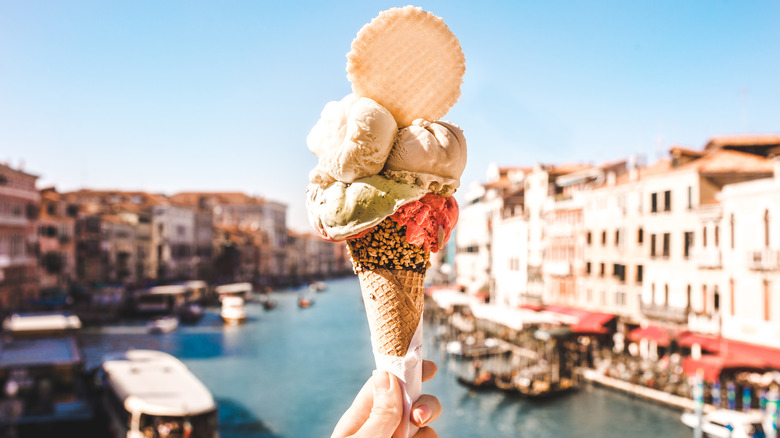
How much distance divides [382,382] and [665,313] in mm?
23600

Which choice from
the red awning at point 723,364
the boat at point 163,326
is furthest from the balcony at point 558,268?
the boat at point 163,326

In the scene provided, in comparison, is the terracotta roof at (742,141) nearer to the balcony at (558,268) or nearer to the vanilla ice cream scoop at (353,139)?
the balcony at (558,268)

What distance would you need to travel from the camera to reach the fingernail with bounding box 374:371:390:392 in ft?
7.83

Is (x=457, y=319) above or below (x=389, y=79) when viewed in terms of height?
below

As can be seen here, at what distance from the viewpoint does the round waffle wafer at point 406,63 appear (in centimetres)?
249

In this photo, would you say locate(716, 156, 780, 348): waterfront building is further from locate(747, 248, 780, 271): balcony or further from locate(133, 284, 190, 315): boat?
locate(133, 284, 190, 315): boat

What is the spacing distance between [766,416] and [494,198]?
26.5m

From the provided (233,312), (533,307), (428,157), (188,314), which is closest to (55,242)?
(188,314)

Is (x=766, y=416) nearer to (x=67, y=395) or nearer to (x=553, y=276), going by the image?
(x=553, y=276)

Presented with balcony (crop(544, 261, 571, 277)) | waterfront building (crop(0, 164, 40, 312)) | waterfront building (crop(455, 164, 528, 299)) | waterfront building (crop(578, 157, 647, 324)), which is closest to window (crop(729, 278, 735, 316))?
waterfront building (crop(578, 157, 647, 324))

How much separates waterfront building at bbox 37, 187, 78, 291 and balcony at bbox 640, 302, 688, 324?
32.4m

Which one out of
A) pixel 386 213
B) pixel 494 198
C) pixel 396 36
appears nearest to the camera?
pixel 386 213

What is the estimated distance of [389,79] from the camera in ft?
8.31

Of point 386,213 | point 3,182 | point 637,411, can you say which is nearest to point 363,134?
point 386,213
